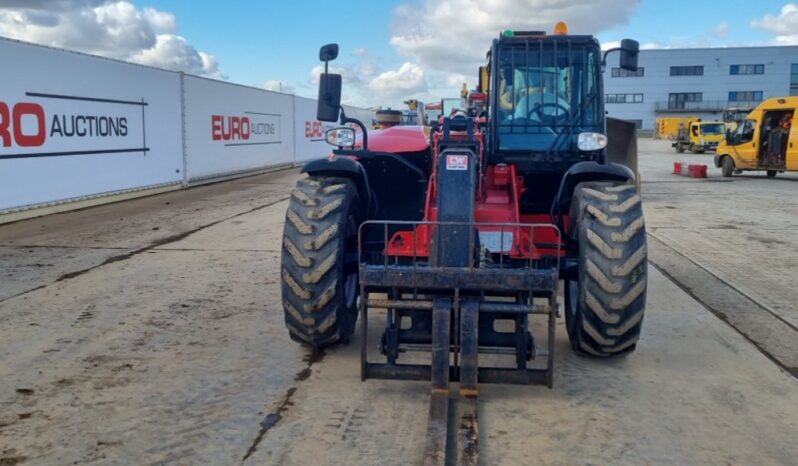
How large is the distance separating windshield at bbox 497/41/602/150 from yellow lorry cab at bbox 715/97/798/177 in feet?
60.6

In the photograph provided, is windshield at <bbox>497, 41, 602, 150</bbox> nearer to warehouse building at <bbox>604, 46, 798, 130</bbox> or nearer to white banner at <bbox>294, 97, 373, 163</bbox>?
white banner at <bbox>294, 97, 373, 163</bbox>

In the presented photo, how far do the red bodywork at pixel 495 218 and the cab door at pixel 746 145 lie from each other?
19624 millimetres

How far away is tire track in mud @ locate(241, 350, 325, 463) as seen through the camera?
3768 mm

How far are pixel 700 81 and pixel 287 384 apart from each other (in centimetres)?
8061

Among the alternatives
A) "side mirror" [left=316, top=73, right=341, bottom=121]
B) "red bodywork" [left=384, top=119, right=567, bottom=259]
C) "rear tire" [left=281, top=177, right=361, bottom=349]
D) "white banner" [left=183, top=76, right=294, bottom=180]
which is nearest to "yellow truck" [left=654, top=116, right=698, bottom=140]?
"white banner" [left=183, top=76, right=294, bottom=180]

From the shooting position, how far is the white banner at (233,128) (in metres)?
18.4

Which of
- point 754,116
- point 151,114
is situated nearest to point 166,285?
point 151,114

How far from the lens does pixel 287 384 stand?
4609 mm

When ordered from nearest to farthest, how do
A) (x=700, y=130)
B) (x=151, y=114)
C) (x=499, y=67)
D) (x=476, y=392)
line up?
(x=476, y=392), (x=499, y=67), (x=151, y=114), (x=700, y=130)

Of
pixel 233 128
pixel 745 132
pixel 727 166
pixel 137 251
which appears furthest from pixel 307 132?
pixel 137 251

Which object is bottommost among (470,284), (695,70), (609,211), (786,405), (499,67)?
(786,405)

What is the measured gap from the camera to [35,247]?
31.6 feet

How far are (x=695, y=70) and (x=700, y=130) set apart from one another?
142ft

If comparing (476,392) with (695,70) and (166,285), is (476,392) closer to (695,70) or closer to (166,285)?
(166,285)
